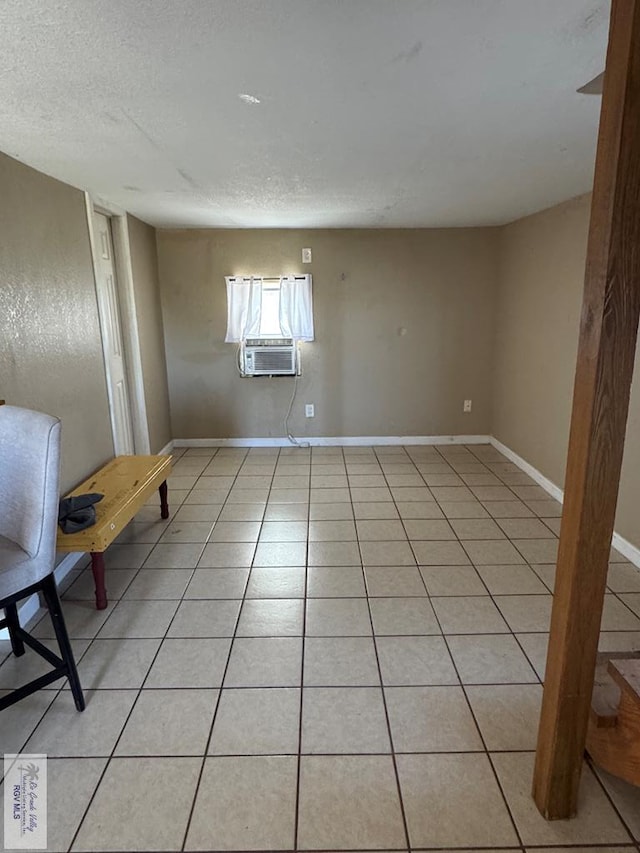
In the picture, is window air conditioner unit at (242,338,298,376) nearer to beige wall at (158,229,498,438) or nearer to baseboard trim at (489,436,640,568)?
beige wall at (158,229,498,438)

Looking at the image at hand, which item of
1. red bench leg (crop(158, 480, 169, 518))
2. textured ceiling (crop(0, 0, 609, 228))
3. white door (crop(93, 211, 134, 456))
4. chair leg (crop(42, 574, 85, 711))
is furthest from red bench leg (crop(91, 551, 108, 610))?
textured ceiling (crop(0, 0, 609, 228))

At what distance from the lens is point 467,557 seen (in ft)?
8.79

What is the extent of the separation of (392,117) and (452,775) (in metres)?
2.21

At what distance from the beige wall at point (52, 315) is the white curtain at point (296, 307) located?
5.84ft

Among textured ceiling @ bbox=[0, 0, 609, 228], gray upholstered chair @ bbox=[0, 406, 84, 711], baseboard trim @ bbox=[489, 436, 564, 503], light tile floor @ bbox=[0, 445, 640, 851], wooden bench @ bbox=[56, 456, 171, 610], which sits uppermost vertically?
textured ceiling @ bbox=[0, 0, 609, 228]

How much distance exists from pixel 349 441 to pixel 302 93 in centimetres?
346

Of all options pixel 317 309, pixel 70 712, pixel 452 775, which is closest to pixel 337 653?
pixel 452 775

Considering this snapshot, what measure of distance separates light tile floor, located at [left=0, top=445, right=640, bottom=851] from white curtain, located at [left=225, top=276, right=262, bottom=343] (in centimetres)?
186

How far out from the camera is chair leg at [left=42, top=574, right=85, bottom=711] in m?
1.60

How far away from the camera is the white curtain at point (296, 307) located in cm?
436


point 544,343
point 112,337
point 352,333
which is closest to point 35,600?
point 112,337

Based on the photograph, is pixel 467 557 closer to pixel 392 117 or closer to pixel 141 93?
pixel 392 117

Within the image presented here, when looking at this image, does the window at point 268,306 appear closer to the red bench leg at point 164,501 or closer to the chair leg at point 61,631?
the red bench leg at point 164,501

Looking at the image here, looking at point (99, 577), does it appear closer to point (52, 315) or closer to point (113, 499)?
point (113, 499)
